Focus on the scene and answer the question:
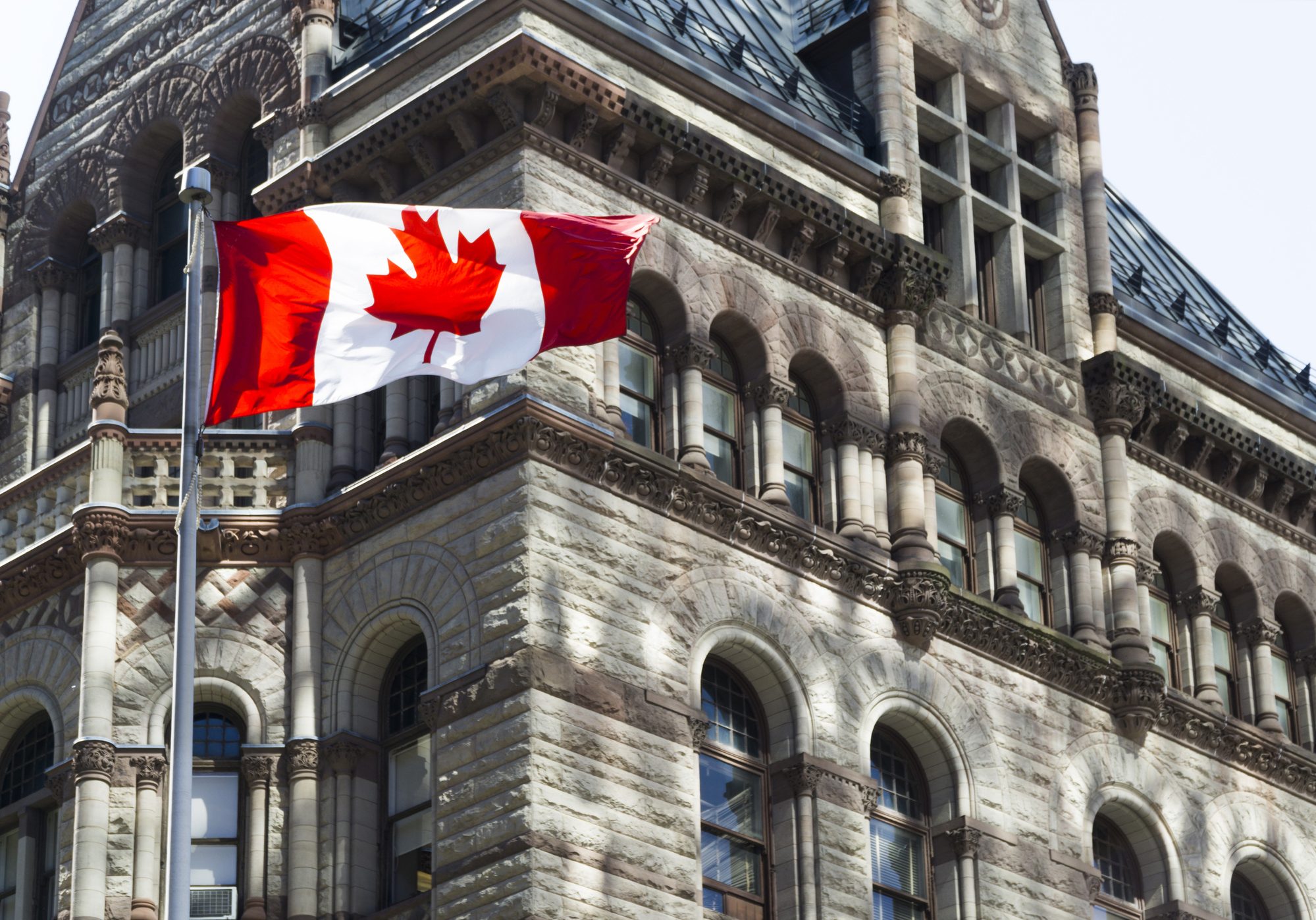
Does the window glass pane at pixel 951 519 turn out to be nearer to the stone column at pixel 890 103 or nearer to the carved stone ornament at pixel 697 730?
the stone column at pixel 890 103

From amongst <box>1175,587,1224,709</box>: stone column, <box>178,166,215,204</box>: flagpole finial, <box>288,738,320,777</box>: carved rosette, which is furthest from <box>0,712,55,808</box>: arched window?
<box>1175,587,1224,709</box>: stone column

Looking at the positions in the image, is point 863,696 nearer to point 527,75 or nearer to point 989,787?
point 989,787

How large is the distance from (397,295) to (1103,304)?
17.0 meters

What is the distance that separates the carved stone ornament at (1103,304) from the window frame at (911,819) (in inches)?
364

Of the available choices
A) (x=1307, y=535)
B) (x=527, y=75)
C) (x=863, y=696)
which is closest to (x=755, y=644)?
(x=863, y=696)

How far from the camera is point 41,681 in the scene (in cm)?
3819

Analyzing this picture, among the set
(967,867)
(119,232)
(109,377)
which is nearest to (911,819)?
(967,867)

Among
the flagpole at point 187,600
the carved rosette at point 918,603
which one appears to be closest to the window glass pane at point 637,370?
the carved rosette at point 918,603

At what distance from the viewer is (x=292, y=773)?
36.5m

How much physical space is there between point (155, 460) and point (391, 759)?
5.12 m

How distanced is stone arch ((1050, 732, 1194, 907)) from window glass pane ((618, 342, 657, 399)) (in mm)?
7884

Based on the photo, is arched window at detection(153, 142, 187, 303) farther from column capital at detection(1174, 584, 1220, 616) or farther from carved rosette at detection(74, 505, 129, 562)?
A: column capital at detection(1174, 584, 1220, 616)

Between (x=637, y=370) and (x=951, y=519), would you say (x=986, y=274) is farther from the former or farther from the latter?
(x=637, y=370)

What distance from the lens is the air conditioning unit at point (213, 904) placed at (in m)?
36.3
